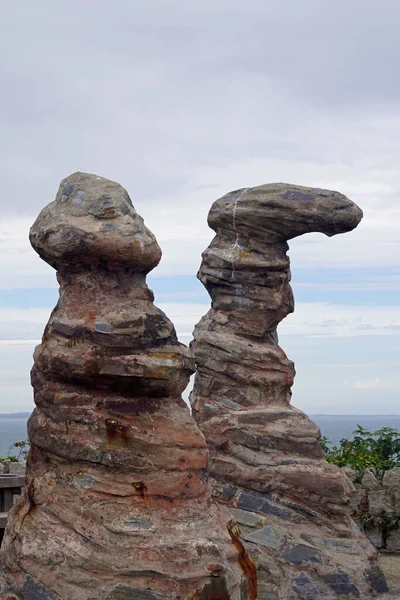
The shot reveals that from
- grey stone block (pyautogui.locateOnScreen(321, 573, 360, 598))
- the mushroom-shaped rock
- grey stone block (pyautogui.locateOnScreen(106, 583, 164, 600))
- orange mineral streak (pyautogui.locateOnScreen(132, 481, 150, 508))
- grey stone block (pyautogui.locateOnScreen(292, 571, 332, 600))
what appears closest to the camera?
grey stone block (pyautogui.locateOnScreen(106, 583, 164, 600))

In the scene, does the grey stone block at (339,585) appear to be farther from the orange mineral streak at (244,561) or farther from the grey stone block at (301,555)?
the orange mineral streak at (244,561)

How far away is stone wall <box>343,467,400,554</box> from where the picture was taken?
1369 cm

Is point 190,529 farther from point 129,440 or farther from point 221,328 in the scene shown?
point 221,328

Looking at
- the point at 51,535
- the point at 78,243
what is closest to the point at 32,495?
the point at 51,535

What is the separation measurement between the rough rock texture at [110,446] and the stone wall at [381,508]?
20.4ft

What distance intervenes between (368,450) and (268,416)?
4536mm

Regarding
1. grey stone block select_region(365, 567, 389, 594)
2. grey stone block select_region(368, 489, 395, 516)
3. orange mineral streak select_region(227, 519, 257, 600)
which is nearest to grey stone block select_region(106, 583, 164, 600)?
orange mineral streak select_region(227, 519, 257, 600)

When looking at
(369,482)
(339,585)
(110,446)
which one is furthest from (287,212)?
(110,446)

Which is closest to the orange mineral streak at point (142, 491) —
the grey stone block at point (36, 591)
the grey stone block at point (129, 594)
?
the grey stone block at point (129, 594)

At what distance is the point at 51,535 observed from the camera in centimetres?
730

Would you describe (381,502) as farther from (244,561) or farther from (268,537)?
(244,561)

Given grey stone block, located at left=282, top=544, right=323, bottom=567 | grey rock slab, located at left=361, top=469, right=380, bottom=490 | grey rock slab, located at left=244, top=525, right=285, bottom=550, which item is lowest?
grey stone block, located at left=282, top=544, right=323, bottom=567

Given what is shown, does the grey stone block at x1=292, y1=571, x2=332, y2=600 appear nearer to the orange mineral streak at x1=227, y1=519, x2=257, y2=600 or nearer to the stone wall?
the orange mineral streak at x1=227, y1=519, x2=257, y2=600

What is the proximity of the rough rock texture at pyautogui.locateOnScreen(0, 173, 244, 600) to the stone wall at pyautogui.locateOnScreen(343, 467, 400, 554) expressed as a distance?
6.22 m
